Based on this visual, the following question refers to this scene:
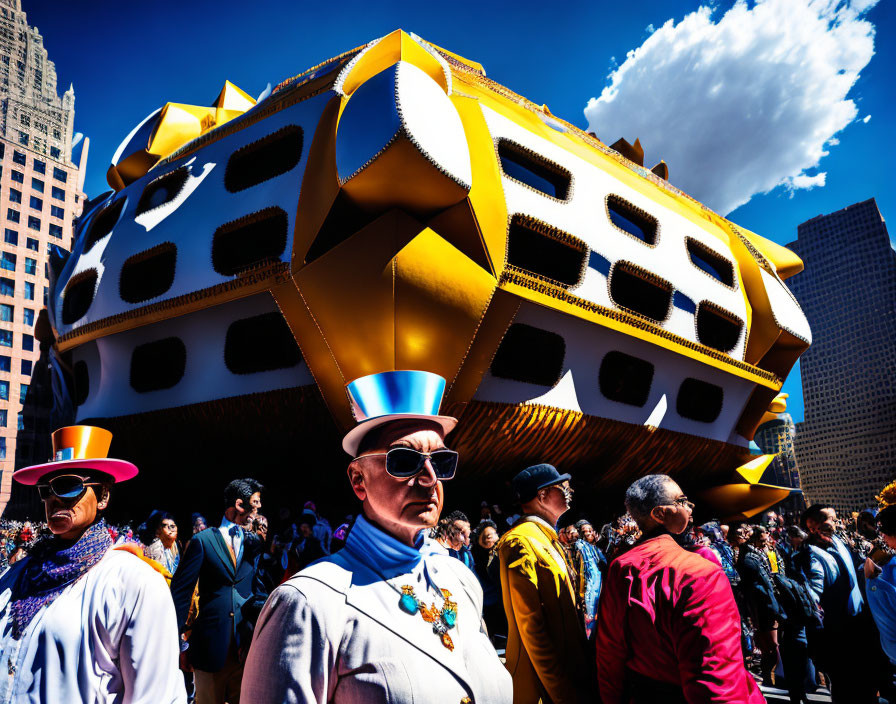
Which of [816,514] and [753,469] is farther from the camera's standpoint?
[753,469]

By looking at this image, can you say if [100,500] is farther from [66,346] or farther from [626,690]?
[66,346]

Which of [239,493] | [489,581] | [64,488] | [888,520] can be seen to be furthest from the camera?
[489,581]

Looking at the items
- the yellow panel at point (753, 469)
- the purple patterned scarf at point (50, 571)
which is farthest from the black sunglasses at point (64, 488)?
the yellow panel at point (753, 469)

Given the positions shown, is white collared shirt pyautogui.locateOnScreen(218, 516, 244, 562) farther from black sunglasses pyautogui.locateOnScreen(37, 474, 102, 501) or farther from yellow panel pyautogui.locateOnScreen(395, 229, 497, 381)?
yellow panel pyautogui.locateOnScreen(395, 229, 497, 381)

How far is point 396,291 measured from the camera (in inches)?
350

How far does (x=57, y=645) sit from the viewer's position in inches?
87.2

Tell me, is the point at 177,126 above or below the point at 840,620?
above

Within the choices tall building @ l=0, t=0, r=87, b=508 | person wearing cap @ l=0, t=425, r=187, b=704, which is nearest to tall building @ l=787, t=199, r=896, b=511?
person wearing cap @ l=0, t=425, r=187, b=704

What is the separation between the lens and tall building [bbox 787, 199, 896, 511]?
139 ft

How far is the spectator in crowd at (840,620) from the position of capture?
474 centimetres

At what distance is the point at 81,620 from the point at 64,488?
573mm

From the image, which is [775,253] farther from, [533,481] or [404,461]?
[404,461]

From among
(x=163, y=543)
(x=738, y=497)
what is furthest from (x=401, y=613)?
(x=738, y=497)

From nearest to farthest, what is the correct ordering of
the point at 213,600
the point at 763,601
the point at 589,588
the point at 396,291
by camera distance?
the point at 589,588
the point at 213,600
the point at 763,601
the point at 396,291
